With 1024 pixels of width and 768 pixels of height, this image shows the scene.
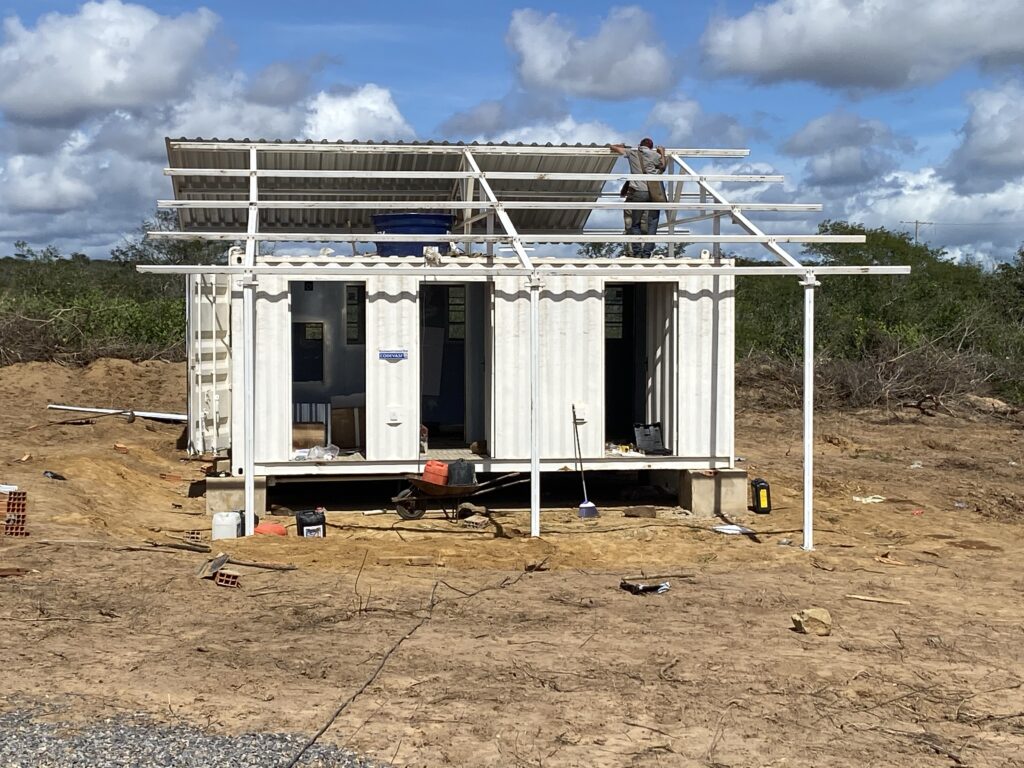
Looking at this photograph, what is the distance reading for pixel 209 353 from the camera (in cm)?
1497

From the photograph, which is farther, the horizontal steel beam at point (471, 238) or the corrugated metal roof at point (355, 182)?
the corrugated metal roof at point (355, 182)

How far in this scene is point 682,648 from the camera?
7.43 m

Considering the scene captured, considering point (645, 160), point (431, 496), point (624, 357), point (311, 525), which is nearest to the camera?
point (311, 525)

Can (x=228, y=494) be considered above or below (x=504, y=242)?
below

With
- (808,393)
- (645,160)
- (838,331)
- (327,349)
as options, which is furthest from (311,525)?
(838,331)

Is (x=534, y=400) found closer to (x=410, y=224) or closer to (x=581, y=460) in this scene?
(x=581, y=460)

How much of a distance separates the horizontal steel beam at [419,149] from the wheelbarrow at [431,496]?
13.6 feet

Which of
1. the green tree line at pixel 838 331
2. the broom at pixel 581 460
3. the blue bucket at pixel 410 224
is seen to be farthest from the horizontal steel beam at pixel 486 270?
the green tree line at pixel 838 331

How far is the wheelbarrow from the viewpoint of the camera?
41.1 ft

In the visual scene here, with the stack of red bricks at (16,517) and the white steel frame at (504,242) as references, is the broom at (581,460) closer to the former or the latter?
the white steel frame at (504,242)

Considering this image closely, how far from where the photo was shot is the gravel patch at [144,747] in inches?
203

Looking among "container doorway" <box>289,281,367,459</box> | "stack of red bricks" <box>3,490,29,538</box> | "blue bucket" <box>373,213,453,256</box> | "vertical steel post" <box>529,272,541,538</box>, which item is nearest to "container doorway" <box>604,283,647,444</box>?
"blue bucket" <box>373,213,453,256</box>

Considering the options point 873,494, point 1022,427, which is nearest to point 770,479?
point 873,494

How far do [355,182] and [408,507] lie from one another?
4.99 meters
